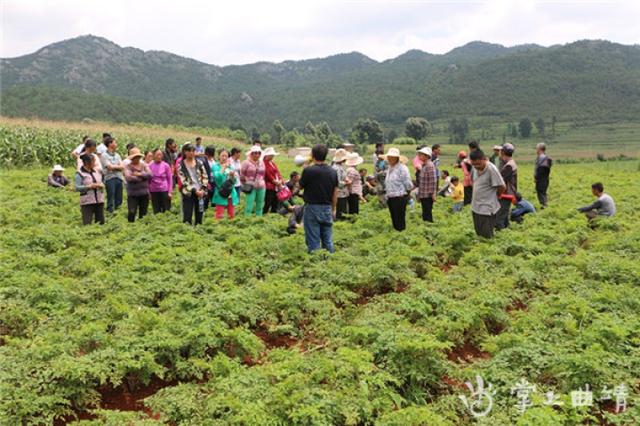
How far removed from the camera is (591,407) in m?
4.56

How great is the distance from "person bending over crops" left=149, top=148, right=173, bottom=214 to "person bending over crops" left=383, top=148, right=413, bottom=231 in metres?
5.45

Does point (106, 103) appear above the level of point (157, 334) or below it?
above

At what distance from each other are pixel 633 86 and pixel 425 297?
136m

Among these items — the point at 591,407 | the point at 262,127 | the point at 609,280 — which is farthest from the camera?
the point at 262,127

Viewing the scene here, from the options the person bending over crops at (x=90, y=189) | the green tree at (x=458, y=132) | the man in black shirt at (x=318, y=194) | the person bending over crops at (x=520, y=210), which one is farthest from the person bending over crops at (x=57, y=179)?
the green tree at (x=458, y=132)

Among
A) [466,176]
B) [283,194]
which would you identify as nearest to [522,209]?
[466,176]

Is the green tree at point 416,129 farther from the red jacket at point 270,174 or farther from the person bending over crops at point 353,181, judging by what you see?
the red jacket at point 270,174

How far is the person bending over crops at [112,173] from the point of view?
39.1ft

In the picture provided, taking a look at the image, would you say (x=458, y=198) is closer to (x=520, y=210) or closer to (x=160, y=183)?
(x=520, y=210)

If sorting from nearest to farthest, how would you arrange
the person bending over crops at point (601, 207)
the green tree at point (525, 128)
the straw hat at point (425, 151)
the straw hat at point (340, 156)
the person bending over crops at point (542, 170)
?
the straw hat at point (425, 151)
the person bending over crops at point (601, 207)
the straw hat at point (340, 156)
the person bending over crops at point (542, 170)
the green tree at point (525, 128)

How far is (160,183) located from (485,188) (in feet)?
24.9

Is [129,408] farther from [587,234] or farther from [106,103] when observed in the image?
[106,103]

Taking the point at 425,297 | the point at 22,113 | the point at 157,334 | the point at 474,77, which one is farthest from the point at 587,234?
the point at 474,77

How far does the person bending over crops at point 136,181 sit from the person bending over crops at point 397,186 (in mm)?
5578
